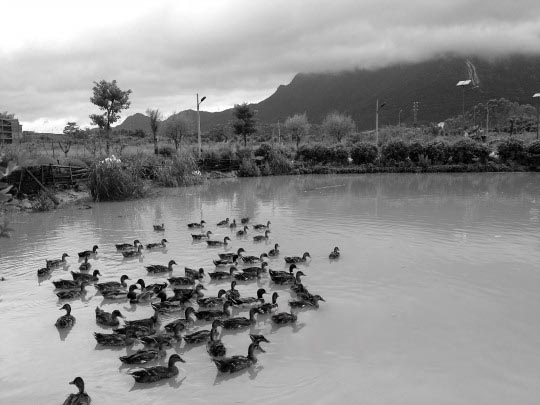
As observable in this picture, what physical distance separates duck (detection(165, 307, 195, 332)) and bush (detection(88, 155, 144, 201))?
653 inches

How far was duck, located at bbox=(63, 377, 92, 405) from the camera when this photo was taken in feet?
19.9

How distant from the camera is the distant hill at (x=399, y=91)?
111 meters

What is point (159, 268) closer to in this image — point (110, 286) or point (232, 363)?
point (110, 286)

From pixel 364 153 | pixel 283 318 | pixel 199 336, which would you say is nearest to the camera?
pixel 199 336


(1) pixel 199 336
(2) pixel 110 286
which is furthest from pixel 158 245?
(1) pixel 199 336

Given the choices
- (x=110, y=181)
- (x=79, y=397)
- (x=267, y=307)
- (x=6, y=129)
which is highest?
(x=6, y=129)

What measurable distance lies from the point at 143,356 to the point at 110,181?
18.0 m

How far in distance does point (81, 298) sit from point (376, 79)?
5944 inches

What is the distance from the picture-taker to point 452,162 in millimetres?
42562

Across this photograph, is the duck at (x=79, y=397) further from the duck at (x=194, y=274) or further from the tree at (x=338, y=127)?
the tree at (x=338, y=127)

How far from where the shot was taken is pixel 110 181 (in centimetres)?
2389

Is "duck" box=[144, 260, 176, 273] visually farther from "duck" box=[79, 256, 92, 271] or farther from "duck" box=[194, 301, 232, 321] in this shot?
"duck" box=[194, 301, 232, 321]

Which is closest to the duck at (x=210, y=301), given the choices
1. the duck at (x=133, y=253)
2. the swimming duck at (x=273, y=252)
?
the swimming duck at (x=273, y=252)

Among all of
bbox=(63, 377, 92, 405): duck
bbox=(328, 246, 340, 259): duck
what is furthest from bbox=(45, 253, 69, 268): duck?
bbox=(328, 246, 340, 259): duck
